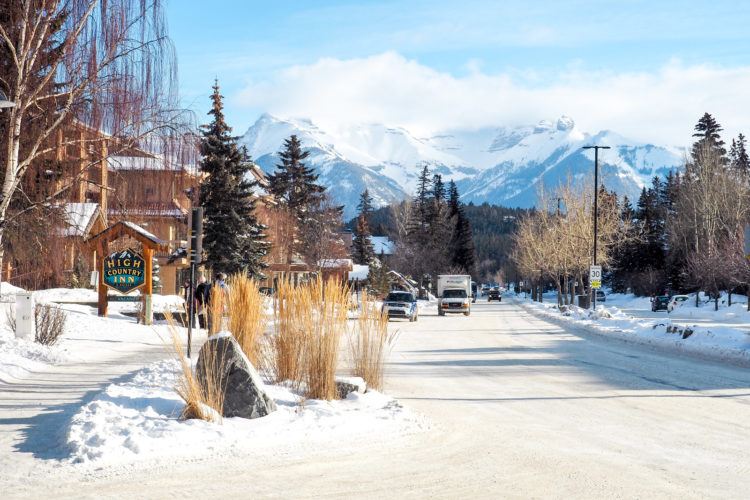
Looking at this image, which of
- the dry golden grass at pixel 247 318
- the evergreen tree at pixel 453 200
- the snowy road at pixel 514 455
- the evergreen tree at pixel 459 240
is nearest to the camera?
the snowy road at pixel 514 455

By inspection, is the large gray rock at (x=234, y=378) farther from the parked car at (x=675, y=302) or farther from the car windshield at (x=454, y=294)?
the parked car at (x=675, y=302)

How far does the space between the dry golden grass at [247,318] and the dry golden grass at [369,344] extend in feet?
4.98

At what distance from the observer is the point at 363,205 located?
479ft

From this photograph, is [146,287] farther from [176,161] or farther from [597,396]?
[597,396]

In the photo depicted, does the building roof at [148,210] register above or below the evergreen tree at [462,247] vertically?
below

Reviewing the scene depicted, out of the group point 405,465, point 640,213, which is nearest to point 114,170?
point 405,465

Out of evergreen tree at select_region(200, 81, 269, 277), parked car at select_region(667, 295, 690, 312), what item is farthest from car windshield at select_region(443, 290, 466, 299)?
parked car at select_region(667, 295, 690, 312)

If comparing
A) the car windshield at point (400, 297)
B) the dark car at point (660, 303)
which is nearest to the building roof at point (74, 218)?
the car windshield at point (400, 297)

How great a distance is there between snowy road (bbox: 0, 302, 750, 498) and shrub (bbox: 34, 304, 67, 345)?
24.2ft

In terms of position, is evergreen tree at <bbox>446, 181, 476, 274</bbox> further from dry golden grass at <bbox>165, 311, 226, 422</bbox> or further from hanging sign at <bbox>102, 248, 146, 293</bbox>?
dry golden grass at <bbox>165, 311, 226, 422</bbox>

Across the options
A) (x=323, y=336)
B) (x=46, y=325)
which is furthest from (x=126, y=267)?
(x=323, y=336)

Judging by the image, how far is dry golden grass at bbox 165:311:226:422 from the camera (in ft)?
29.2

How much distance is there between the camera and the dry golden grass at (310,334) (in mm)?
10648

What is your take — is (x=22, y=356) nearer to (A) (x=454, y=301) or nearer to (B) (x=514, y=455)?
(B) (x=514, y=455)
